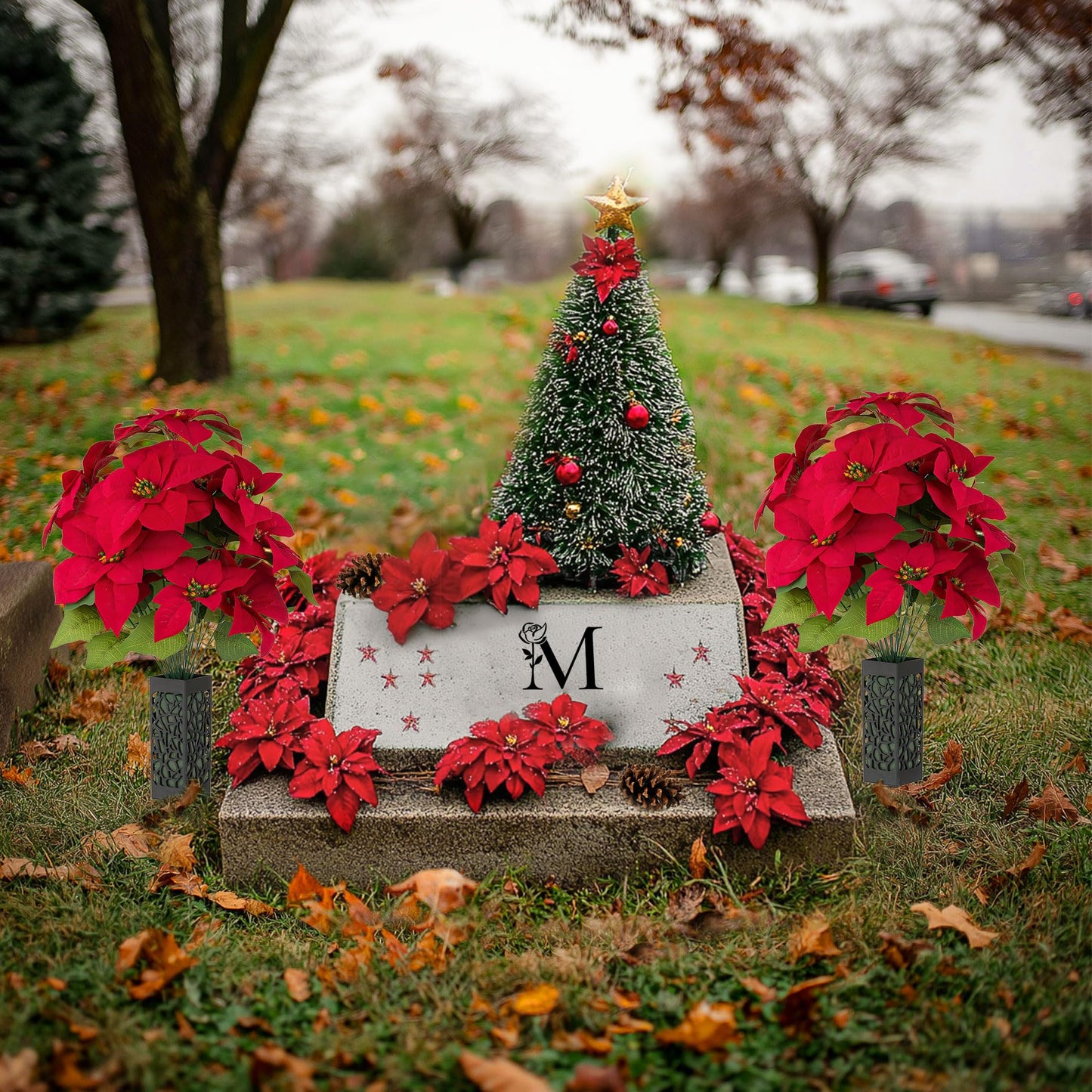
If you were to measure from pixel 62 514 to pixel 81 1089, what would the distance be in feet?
5.00

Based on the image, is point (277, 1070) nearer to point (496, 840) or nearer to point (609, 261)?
point (496, 840)

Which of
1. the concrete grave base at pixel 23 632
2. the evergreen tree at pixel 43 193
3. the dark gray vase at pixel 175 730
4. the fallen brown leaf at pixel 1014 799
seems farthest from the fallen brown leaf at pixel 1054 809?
the evergreen tree at pixel 43 193

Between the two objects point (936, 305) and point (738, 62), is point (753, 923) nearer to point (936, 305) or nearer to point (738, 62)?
point (738, 62)

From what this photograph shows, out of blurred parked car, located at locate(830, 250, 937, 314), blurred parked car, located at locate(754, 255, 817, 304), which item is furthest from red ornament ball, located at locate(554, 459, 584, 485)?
blurred parked car, located at locate(754, 255, 817, 304)

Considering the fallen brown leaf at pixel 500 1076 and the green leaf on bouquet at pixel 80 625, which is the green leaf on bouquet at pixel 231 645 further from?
the fallen brown leaf at pixel 500 1076

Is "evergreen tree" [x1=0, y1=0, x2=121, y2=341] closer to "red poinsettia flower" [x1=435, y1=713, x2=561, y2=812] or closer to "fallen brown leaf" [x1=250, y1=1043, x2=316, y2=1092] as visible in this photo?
"red poinsettia flower" [x1=435, y1=713, x2=561, y2=812]

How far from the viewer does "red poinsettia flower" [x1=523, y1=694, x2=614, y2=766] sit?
111 inches

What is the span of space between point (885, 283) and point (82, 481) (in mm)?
19740

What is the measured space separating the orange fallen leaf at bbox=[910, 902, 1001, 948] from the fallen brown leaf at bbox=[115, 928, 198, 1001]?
1.75 meters

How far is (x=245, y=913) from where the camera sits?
2576mm

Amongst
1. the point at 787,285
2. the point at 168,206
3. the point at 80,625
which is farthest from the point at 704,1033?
the point at 787,285

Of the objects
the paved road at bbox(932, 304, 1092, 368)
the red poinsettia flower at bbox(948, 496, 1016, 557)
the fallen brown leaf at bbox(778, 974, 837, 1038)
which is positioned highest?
the paved road at bbox(932, 304, 1092, 368)

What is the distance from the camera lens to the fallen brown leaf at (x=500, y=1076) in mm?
1837

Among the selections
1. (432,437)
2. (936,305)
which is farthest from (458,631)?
(936,305)
